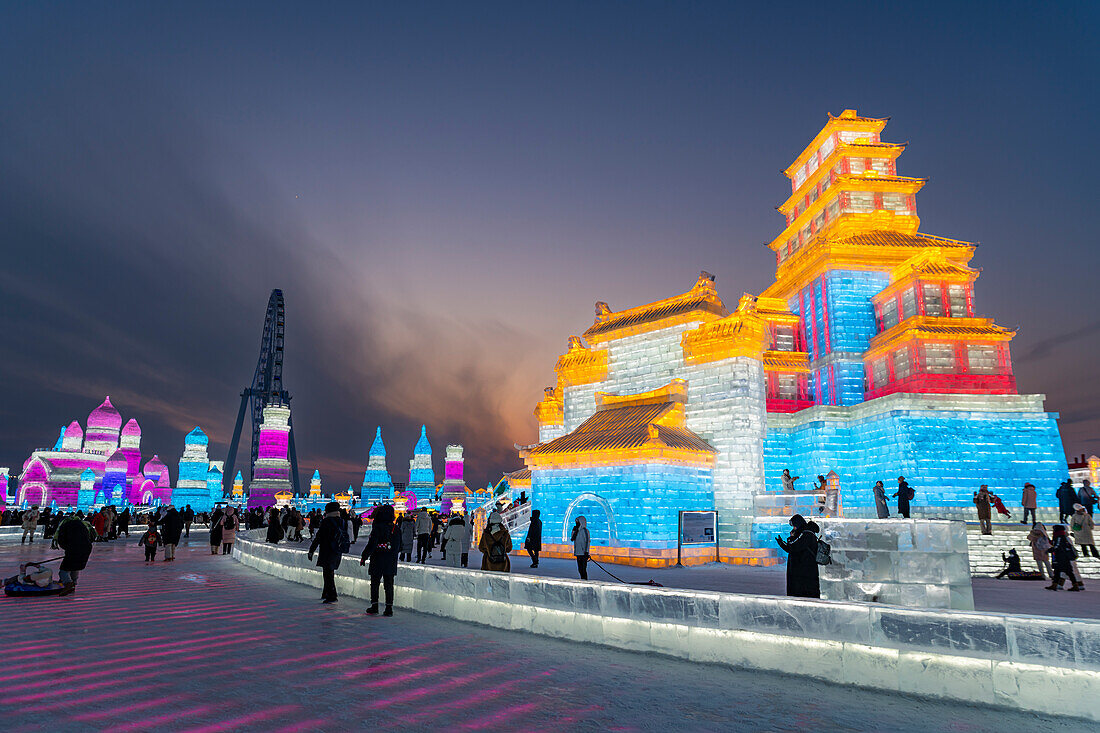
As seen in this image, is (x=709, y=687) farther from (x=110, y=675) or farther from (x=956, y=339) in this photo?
(x=956, y=339)

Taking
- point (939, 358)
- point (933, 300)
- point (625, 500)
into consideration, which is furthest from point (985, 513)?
point (933, 300)

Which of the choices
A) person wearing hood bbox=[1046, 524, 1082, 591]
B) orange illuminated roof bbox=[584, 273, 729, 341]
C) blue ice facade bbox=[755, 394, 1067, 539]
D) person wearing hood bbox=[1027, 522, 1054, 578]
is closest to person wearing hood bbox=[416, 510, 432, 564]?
orange illuminated roof bbox=[584, 273, 729, 341]

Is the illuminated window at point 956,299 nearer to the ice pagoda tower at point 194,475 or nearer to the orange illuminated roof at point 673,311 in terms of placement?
the orange illuminated roof at point 673,311

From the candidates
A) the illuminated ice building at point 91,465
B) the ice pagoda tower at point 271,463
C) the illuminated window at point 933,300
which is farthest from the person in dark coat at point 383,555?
the illuminated ice building at point 91,465

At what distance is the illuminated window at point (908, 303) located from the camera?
29688 millimetres

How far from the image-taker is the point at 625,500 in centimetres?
2025

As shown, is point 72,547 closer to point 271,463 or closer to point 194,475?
point 271,463

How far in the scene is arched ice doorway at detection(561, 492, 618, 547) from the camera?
20.5 metres

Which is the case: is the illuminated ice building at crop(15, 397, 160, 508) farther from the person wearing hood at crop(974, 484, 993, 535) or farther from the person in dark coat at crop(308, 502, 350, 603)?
the person wearing hood at crop(974, 484, 993, 535)

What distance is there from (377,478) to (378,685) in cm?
9110

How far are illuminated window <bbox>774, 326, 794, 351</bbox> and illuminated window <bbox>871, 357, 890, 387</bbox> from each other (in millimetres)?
5382

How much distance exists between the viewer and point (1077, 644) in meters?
5.29

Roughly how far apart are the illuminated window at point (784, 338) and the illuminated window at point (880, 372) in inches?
212

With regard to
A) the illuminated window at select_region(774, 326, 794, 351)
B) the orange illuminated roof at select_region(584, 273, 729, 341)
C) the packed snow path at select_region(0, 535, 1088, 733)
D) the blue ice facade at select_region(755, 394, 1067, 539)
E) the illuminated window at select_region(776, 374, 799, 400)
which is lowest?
the packed snow path at select_region(0, 535, 1088, 733)
